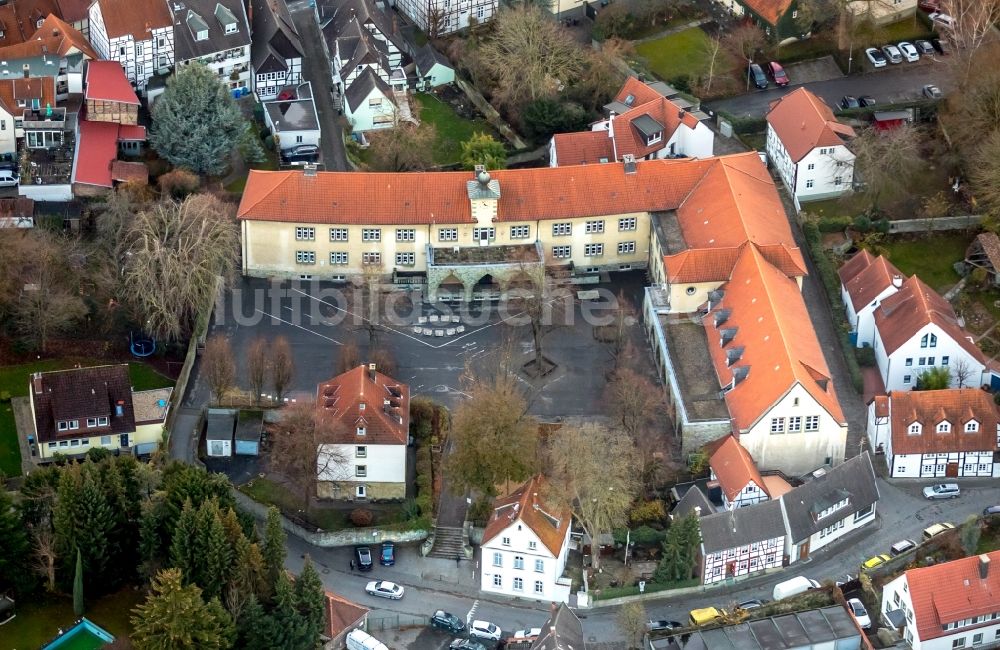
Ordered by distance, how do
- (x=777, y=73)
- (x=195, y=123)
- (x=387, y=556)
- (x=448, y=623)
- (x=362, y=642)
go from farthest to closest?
(x=777, y=73) < (x=195, y=123) < (x=387, y=556) < (x=448, y=623) < (x=362, y=642)

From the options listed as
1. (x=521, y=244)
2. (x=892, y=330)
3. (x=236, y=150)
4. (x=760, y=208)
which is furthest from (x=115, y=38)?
(x=892, y=330)

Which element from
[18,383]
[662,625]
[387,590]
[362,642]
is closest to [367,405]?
[387,590]

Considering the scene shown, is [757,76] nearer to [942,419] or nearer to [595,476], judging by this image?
[942,419]

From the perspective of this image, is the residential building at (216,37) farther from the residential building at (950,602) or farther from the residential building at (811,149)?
the residential building at (950,602)

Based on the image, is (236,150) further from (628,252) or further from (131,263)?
(628,252)

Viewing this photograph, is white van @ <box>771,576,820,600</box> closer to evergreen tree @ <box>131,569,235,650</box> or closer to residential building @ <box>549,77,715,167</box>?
evergreen tree @ <box>131,569,235,650</box>

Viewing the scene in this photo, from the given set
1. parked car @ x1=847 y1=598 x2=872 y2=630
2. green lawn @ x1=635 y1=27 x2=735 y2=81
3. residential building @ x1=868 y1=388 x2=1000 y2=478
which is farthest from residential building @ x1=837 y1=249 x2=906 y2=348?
green lawn @ x1=635 y1=27 x2=735 y2=81

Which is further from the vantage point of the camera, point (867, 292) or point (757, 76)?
point (757, 76)
